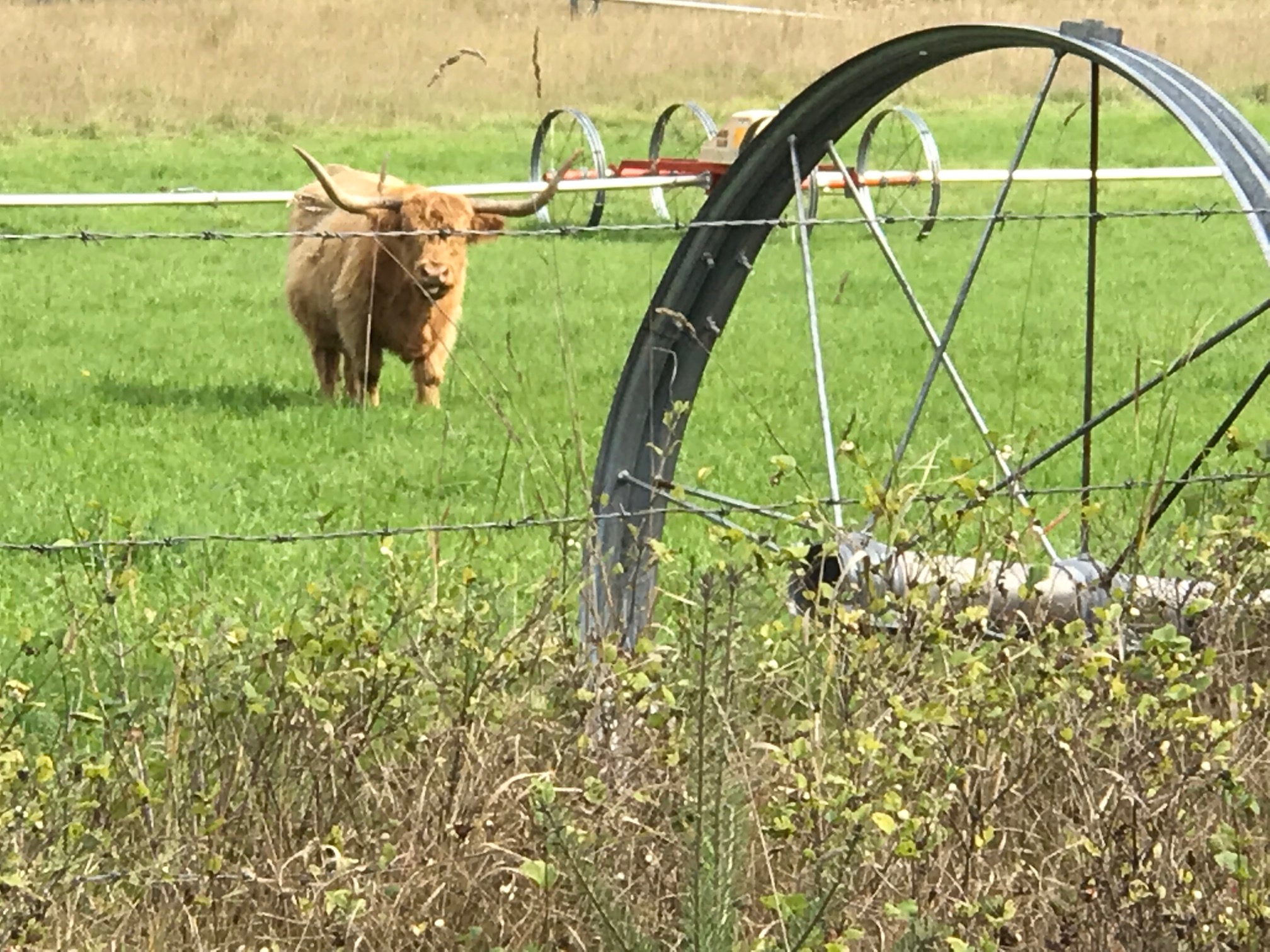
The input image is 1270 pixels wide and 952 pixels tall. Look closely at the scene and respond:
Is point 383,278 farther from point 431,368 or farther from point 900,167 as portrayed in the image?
point 900,167

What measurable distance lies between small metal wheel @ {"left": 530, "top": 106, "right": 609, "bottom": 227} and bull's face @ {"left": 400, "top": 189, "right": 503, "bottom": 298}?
3156mm

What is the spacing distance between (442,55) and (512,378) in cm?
2096

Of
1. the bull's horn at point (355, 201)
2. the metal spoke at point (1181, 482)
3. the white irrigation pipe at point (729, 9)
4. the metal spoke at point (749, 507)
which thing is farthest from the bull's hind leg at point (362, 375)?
the white irrigation pipe at point (729, 9)

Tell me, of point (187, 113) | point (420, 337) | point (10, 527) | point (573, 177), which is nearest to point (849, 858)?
point (10, 527)

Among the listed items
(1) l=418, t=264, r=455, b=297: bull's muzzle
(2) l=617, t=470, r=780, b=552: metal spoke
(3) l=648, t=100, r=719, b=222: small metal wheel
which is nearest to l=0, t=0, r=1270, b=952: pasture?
(2) l=617, t=470, r=780, b=552: metal spoke

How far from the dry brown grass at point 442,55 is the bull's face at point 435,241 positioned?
597 inches

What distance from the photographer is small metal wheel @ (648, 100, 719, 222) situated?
61.7 feet

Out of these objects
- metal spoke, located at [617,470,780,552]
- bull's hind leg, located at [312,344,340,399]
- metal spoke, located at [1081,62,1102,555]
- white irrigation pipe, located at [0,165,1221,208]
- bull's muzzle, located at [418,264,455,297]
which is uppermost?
metal spoke, located at [1081,62,1102,555]

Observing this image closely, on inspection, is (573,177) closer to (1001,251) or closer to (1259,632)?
(1001,251)

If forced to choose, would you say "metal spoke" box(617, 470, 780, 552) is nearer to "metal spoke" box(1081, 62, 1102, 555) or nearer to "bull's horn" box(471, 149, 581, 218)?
"metal spoke" box(1081, 62, 1102, 555)

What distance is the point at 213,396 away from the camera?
10328mm

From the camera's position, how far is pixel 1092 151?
486cm

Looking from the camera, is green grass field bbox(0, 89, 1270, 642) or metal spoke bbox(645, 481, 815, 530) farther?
green grass field bbox(0, 89, 1270, 642)

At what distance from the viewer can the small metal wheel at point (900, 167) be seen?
15422mm
